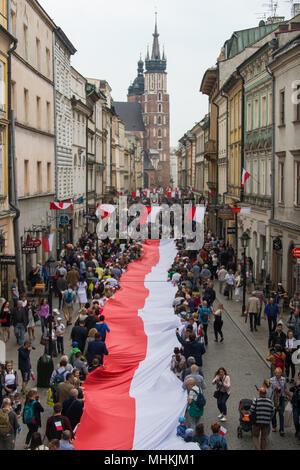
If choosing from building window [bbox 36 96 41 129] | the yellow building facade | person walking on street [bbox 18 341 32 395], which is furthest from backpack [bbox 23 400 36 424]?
building window [bbox 36 96 41 129]

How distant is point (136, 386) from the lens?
14.4 metres

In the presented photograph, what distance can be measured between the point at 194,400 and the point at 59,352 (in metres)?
7.26

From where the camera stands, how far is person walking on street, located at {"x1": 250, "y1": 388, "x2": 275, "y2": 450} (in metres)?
12.6

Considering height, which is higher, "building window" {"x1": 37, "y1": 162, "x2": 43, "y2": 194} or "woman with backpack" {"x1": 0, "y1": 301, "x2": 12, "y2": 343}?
"building window" {"x1": 37, "y1": 162, "x2": 43, "y2": 194}

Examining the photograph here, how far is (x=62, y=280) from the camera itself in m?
27.4

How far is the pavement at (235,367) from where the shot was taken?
13.5 metres

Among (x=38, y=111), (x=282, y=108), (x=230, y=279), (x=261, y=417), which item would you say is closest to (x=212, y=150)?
(x=38, y=111)

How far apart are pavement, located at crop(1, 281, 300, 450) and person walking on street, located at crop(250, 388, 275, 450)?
29 cm

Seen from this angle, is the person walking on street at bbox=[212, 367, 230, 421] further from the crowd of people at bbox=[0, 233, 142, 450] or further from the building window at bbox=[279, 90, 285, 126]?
the building window at bbox=[279, 90, 285, 126]

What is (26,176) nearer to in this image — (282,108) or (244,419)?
(282,108)

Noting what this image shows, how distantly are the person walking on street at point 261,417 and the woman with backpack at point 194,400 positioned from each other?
96 centimetres

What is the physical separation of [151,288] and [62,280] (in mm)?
3851

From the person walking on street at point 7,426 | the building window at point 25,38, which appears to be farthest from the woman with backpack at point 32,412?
the building window at point 25,38

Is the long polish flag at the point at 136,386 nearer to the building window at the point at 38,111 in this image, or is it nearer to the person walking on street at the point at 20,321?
the person walking on street at the point at 20,321
